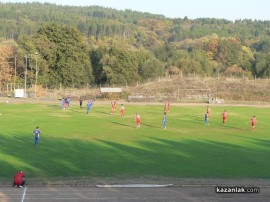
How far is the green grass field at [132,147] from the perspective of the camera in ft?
88.6

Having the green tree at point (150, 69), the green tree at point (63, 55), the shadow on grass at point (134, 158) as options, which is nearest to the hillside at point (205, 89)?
the green tree at point (150, 69)

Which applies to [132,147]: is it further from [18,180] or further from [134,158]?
[18,180]

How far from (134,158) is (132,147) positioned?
3.77 metres

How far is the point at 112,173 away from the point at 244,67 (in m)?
119

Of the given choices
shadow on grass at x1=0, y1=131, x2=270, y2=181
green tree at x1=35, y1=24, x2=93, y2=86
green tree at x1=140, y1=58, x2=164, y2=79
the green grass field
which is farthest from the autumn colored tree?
shadow on grass at x1=0, y1=131, x2=270, y2=181

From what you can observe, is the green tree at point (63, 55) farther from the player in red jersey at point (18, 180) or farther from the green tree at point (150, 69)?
the player in red jersey at point (18, 180)

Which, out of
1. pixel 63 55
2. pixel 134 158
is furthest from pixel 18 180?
pixel 63 55

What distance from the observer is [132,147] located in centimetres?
3391

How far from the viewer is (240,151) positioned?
32.9 metres

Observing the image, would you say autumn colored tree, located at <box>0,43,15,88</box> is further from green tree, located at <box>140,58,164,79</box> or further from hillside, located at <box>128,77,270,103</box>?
green tree, located at <box>140,58,164,79</box>

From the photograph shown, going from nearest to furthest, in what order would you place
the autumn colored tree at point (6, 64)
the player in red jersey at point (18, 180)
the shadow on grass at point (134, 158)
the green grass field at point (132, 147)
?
1. the player in red jersey at point (18, 180)
2. the shadow on grass at point (134, 158)
3. the green grass field at point (132, 147)
4. the autumn colored tree at point (6, 64)

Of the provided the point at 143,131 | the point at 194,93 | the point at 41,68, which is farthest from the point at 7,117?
the point at 41,68

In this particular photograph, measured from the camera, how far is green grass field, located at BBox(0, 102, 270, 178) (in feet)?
88.6

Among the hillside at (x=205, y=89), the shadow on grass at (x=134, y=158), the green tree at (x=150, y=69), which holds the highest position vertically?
the green tree at (x=150, y=69)
